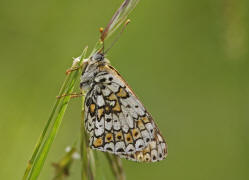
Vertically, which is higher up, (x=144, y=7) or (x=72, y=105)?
(x=144, y=7)

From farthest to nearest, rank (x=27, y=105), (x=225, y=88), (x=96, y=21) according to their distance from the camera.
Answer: (x=225, y=88), (x=96, y=21), (x=27, y=105)

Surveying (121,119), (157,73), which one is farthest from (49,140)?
(157,73)

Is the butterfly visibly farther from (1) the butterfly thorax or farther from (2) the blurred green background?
(2) the blurred green background

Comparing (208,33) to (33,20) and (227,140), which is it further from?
(33,20)

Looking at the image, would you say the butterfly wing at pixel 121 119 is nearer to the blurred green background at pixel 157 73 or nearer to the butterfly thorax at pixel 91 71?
the butterfly thorax at pixel 91 71

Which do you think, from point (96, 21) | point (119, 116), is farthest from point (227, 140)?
point (119, 116)
